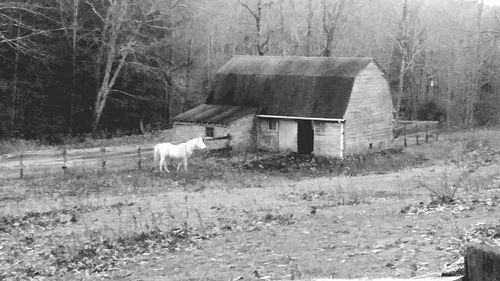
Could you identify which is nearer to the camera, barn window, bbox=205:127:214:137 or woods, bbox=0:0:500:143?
barn window, bbox=205:127:214:137

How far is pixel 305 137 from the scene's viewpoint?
36.1 meters

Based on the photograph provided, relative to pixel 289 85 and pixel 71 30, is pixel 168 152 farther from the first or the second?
pixel 71 30

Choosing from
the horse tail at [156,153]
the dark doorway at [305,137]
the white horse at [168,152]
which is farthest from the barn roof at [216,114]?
the horse tail at [156,153]

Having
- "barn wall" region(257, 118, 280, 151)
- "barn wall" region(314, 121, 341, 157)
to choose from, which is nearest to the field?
"barn wall" region(314, 121, 341, 157)

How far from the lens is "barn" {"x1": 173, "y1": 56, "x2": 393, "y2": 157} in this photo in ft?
115

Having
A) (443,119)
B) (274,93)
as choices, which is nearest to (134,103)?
(274,93)

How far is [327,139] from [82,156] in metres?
13.5

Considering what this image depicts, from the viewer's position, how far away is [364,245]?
12.8 metres

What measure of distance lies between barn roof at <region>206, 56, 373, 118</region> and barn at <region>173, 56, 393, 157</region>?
→ 58 mm

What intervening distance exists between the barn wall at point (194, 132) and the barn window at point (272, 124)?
110 inches

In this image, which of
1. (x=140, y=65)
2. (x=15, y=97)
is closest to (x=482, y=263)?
(x=140, y=65)

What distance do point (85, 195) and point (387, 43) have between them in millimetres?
53504

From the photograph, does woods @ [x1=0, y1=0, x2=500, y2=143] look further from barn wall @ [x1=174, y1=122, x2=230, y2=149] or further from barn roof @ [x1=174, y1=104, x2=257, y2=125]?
barn wall @ [x1=174, y1=122, x2=230, y2=149]

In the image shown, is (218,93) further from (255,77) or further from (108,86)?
(108,86)
